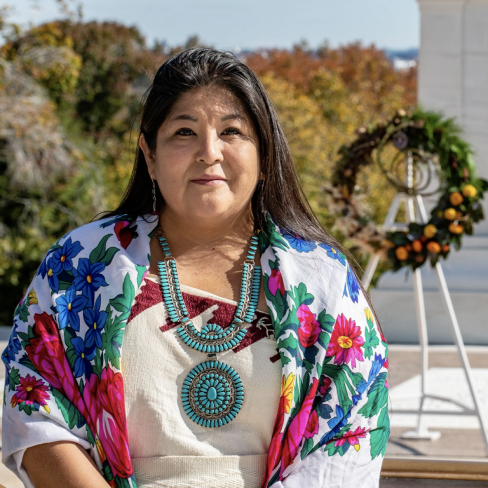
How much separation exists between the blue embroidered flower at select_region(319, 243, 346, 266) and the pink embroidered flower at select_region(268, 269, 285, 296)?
17cm

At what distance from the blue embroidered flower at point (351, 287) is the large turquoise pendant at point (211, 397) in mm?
371

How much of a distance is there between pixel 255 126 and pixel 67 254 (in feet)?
1.93

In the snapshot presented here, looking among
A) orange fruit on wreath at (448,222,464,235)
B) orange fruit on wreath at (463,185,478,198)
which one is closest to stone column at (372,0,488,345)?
orange fruit on wreath at (448,222,464,235)

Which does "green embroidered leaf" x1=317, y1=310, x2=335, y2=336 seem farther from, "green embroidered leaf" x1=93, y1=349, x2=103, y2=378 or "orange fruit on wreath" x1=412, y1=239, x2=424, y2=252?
"orange fruit on wreath" x1=412, y1=239, x2=424, y2=252

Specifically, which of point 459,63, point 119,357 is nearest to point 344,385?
point 119,357

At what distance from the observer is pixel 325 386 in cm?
178

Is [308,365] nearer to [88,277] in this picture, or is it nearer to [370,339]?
[370,339]

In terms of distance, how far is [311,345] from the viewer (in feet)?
5.89

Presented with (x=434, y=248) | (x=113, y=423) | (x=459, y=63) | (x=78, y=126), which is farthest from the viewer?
(x=78, y=126)

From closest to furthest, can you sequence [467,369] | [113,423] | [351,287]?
[113,423]
[351,287]
[467,369]

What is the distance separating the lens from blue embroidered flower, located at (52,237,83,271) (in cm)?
183

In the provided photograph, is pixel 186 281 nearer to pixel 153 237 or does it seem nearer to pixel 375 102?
pixel 153 237

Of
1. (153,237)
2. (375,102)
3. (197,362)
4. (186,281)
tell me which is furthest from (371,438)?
(375,102)

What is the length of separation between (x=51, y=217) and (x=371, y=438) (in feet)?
38.2
